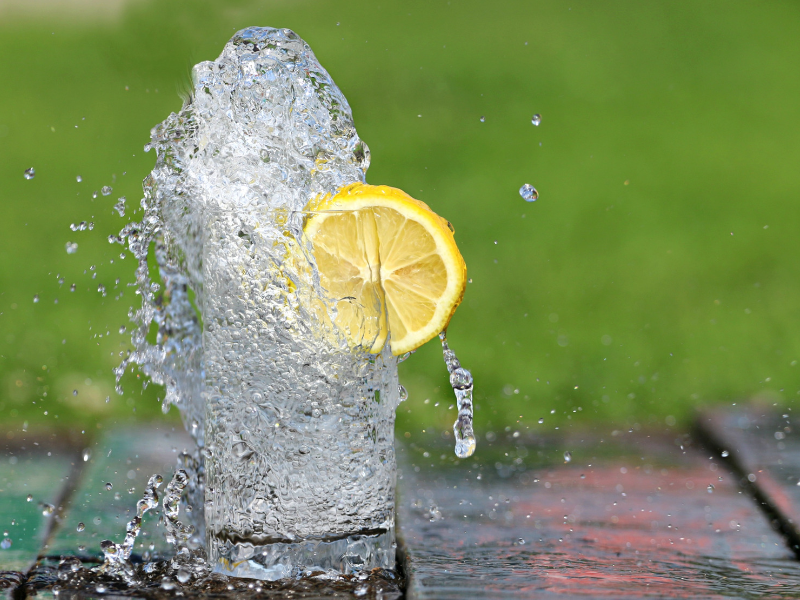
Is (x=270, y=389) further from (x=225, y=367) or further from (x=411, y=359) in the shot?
(x=411, y=359)

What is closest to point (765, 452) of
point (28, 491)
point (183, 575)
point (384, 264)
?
→ point (384, 264)

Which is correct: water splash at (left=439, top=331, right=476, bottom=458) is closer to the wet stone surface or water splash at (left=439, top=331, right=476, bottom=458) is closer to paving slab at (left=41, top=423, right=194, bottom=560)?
the wet stone surface

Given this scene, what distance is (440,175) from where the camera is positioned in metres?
4.62

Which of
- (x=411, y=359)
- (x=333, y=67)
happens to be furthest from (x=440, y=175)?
(x=411, y=359)

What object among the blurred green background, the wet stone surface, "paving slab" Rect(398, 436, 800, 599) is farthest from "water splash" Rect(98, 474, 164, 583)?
the blurred green background

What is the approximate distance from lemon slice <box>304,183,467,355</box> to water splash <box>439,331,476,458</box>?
0.23 ft

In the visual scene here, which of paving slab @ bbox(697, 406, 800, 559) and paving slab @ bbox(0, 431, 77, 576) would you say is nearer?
paving slab @ bbox(0, 431, 77, 576)

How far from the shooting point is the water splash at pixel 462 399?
1.58 m

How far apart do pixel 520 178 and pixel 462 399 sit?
315 centimetres

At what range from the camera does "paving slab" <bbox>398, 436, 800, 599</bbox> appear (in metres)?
1.50

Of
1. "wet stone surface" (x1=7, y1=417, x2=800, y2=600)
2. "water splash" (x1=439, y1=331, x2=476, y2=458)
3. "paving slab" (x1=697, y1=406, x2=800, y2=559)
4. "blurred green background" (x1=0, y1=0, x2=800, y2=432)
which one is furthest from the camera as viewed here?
"blurred green background" (x1=0, y1=0, x2=800, y2=432)

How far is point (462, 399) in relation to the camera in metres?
1.62

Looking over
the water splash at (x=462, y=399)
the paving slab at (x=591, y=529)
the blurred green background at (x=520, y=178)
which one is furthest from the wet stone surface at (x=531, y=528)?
the blurred green background at (x=520, y=178)

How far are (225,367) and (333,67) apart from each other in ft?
13.0
